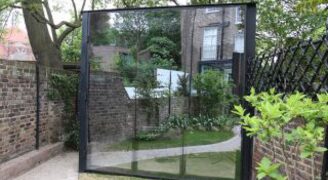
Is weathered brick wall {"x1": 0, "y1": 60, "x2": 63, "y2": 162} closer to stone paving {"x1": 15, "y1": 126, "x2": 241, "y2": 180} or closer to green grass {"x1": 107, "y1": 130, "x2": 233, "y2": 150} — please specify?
stone paving {"x1": 15, "y1": 126, "x2": 241, "y2": 180}

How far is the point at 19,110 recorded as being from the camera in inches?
251

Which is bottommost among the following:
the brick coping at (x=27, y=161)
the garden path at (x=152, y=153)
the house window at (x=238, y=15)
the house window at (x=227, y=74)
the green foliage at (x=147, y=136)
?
the brick coping at (x=27, y=161)

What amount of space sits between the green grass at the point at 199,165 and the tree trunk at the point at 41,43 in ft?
14.4

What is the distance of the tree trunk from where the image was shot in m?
9.15

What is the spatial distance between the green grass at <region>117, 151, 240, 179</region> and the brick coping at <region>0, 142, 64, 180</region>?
72.7 inches

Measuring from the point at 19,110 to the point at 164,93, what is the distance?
2.52m

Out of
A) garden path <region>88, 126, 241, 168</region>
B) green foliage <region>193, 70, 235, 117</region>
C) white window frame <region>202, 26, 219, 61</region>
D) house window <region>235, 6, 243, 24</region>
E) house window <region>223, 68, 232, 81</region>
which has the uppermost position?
house window <region>235, 6, 243, 24</region>

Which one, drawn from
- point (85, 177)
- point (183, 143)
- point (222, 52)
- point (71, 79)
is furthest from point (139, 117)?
point (71, 79)

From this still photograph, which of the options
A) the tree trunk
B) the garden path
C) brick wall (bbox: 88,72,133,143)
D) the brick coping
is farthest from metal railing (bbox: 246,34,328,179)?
the tree trunk

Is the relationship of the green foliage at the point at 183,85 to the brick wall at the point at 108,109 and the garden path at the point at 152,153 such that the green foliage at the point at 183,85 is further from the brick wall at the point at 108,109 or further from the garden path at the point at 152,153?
the brick wall at the point at 108,109

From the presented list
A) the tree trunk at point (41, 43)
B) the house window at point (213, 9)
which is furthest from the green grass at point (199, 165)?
the tree trunk at point (41, 43)

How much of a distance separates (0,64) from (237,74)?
354 cm

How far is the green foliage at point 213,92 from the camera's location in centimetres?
531

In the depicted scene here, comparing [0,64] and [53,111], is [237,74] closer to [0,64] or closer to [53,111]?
[0,64]
